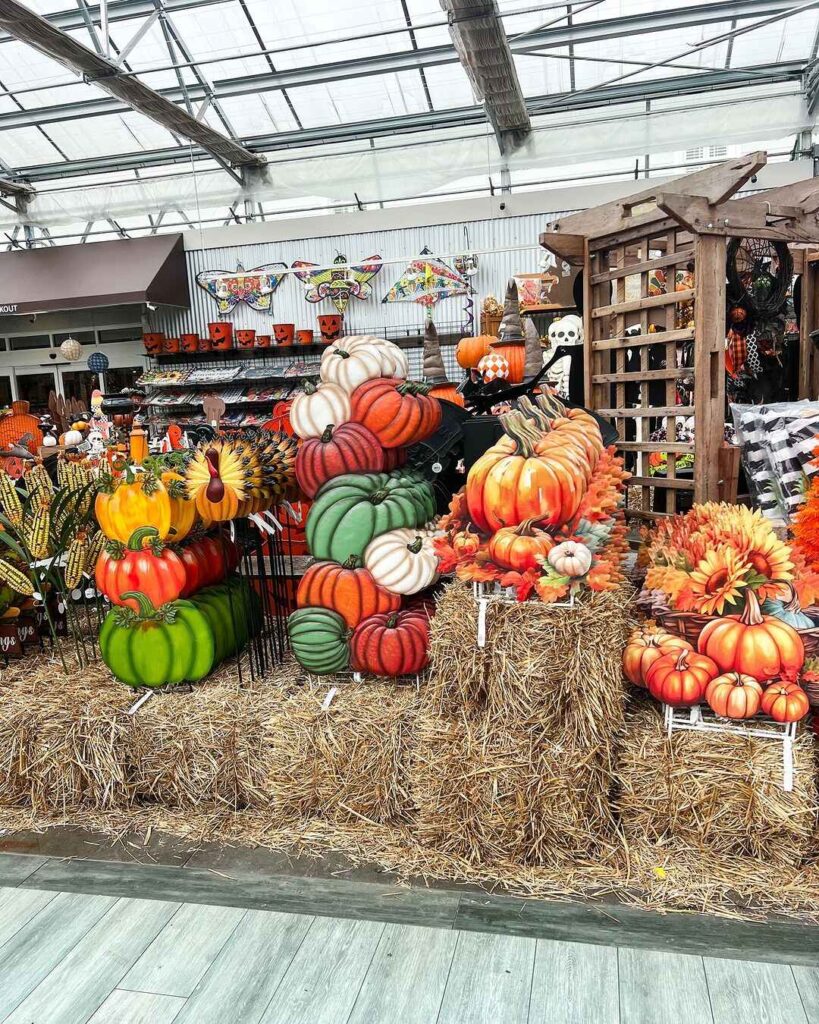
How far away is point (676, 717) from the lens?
2135 millimetres

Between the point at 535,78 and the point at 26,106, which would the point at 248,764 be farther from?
the point at 26,106

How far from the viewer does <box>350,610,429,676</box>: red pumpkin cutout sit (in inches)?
98.6

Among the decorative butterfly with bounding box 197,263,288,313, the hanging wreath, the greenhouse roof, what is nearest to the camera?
the hanging wreath

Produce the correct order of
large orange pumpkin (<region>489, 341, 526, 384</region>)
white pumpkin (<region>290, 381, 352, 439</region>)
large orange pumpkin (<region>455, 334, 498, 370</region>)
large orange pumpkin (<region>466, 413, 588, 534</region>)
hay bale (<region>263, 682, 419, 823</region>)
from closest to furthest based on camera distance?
large orange pumpkin (<region>466, 413, 588, 534</region>)
hay bale (<region>263, 682, 419, 823</region>)
white pumpkin (<region>290, 381, 352, 439</region>)
large orange pumpkin (<region>489, 341, 526, 384</region>)
large orange pumpkin (<region>455, 334, 498, 370</region>)

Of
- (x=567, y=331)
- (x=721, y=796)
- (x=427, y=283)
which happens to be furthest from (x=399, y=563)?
(x=427, y=283)

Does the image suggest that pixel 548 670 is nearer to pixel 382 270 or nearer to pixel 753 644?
pixel 753 644

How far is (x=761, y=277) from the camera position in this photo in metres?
3.16

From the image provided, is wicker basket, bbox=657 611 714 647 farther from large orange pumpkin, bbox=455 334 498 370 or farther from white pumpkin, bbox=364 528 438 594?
large orange pumpkin, bbox=455 334 498 370

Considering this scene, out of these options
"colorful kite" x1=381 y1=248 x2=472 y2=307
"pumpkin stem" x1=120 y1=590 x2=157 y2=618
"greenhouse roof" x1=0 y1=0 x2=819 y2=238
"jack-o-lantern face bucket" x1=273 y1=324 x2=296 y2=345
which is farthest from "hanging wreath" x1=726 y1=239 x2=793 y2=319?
"jack-o-lantern face bucket" x1=273 y1=324 x2=296 y2=345

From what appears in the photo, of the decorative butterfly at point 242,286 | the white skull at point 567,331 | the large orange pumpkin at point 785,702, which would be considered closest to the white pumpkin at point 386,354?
the large orange pumpkin at point 785,702

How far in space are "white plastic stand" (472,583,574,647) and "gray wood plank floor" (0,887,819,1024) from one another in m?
0.73

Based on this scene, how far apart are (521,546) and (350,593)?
66 cm

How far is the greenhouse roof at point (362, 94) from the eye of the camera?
7.57 m

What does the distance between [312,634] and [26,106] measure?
938cm
